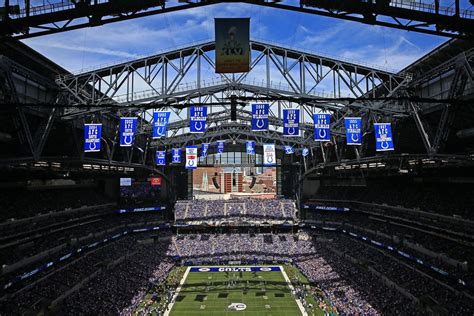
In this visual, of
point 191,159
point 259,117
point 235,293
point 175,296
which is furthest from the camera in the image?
point 191,159

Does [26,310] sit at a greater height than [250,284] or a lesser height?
greater

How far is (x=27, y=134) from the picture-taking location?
778 inches

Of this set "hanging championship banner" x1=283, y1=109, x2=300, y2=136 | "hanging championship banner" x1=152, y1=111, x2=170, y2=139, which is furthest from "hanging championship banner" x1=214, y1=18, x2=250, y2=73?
"hanging championship banner" x1=152, y1=111, x2=170, y2=139

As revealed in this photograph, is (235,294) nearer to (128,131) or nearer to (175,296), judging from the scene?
(175,296)

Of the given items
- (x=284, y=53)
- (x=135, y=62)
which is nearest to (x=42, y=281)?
(x=135, y=62)

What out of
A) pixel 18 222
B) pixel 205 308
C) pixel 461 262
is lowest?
pixel 205 308

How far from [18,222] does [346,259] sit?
1513 inches

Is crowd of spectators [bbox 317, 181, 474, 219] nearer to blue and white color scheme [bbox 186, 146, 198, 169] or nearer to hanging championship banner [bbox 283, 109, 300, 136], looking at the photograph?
hanging championship banner [bbox 283, 109, 300, 136]

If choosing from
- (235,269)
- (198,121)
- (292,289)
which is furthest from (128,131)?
(235,269)

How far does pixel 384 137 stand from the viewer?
21969 millimetres

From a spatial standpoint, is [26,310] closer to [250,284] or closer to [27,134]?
[27,134]

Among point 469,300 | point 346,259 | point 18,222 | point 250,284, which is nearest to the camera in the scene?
point 469,300

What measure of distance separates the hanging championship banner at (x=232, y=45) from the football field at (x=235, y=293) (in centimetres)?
2336

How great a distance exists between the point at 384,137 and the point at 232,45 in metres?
11.7
